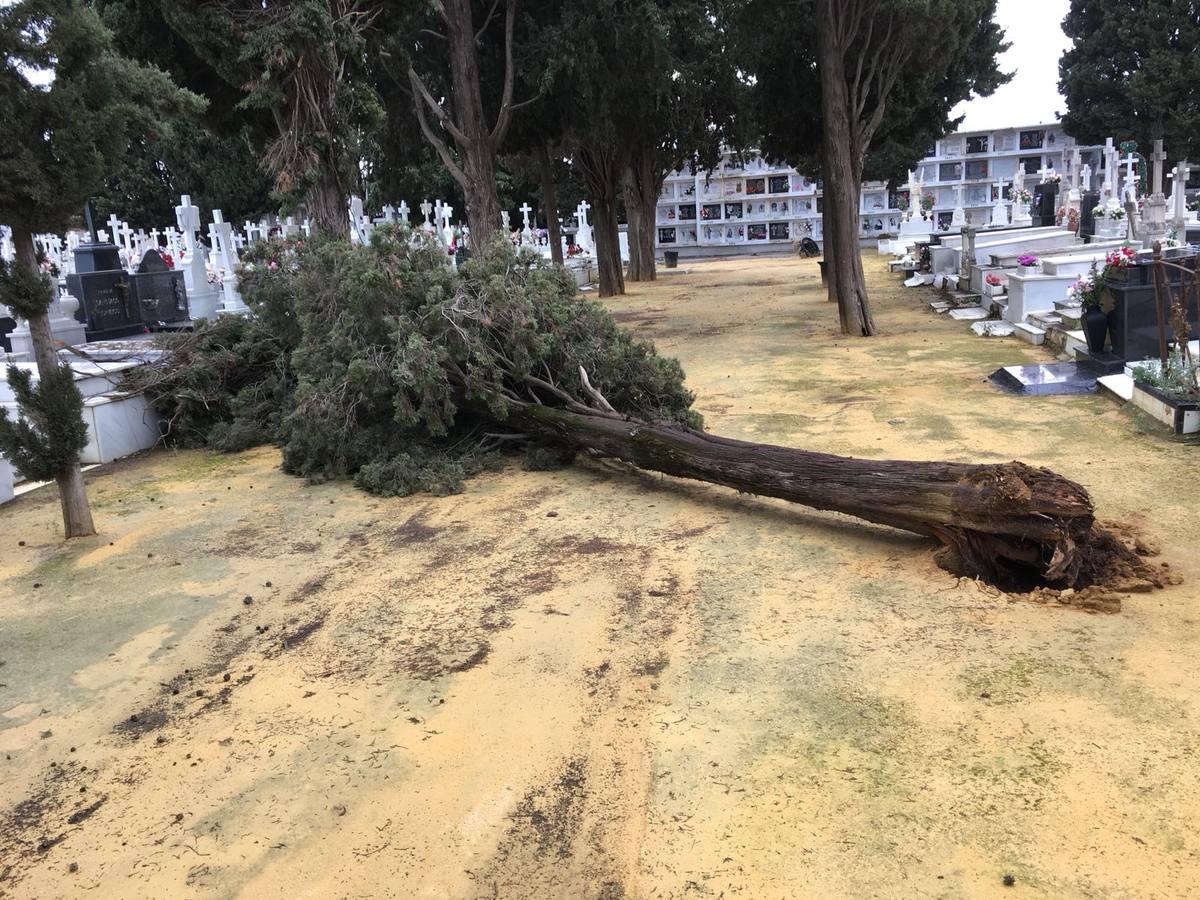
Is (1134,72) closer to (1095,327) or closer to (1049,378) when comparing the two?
(1095,327)

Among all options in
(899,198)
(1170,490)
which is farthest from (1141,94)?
(1170,490)

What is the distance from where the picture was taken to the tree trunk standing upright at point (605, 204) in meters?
26.9

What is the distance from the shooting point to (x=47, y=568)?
589 cm

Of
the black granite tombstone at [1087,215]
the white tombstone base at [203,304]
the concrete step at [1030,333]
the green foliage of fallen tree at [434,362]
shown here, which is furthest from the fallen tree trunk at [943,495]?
the black granite tombstone at [1087,215]

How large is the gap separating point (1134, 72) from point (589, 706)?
4293 centimetres

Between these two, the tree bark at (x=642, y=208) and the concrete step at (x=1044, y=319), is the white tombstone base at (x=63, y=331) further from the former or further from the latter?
the tree bark at (x=642, y=208)

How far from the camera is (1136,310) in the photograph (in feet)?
30.8

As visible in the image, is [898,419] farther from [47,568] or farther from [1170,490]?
[47,568]

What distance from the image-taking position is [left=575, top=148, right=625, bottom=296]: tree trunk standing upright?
2691 centimetres

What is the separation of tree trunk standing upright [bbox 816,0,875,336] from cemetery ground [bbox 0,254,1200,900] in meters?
8.50

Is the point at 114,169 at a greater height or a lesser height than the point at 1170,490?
greater

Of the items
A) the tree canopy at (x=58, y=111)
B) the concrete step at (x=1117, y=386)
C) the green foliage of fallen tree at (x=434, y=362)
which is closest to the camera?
the tree canopy at (x=58, y=111)

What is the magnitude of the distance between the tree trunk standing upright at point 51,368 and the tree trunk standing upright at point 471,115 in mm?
10107

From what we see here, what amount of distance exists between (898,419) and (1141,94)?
3587cm
